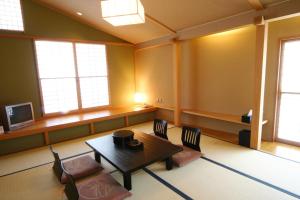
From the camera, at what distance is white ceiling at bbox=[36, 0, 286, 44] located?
3.28 m

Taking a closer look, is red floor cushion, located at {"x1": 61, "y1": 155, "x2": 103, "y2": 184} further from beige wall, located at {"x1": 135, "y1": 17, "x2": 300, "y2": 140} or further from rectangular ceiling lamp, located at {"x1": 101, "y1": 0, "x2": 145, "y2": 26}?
beige wall, located at {"x1": 135, "y1": 17, "x2": 300, "y2": 140}

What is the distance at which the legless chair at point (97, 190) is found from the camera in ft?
6.44

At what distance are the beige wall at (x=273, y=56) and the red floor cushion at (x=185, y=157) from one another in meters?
1.90

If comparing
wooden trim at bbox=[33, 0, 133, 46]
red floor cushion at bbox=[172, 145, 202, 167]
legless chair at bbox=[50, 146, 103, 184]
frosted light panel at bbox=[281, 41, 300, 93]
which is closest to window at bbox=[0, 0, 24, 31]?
wooden trim at bbox=[33, 0, 133, 46]

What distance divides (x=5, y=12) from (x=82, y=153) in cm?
366

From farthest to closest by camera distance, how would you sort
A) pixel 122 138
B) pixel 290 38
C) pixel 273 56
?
pixel 273 56 → pixel 290 38 → pixel 122 138

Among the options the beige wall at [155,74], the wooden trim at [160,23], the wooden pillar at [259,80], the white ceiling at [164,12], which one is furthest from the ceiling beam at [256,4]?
the beige wall at [155,74]

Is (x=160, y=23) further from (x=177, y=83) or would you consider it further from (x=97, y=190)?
(x=97, y=190)

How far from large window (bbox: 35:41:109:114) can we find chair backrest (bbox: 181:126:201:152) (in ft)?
10.6

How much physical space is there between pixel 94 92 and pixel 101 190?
12.5 feet

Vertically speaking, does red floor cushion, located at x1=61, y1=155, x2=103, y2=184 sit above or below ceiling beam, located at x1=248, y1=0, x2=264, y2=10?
below

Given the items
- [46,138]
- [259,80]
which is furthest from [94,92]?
[259,80]

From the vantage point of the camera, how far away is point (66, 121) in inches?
175

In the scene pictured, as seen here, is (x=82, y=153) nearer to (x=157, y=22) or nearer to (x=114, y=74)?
(x=114, y=74)
